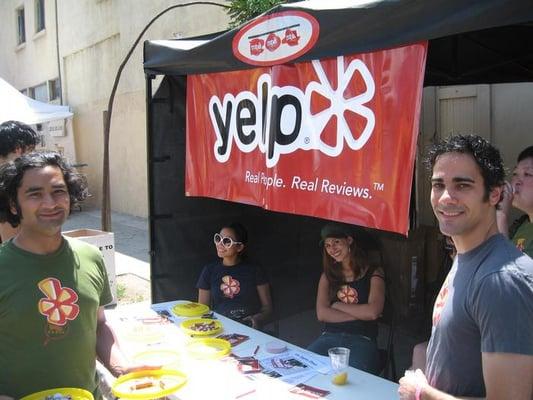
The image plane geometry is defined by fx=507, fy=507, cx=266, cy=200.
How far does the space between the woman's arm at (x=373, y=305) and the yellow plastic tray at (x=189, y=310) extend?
95 centimetres

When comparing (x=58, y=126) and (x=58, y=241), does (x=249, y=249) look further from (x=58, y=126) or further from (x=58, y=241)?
(x=58, y=126)

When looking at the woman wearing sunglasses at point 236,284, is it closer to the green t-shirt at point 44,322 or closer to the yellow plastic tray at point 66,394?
the green t-shirt at point 44,322

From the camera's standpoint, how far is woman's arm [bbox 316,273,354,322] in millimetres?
3223

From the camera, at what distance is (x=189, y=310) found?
3.45m

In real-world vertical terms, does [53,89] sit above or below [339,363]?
above

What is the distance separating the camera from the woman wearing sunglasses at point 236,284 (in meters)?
3.69

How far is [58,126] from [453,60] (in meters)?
13.6

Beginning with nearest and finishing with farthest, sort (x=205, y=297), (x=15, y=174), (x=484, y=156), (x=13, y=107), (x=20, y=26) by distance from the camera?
(x=484, y=156) → (x=15, y=174) → (x=205, y=297) → (x=13, y=107) → (x=20, y=26)

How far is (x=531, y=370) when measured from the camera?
136 centimetres

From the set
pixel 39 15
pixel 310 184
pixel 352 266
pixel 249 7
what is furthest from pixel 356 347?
pixel 39 15

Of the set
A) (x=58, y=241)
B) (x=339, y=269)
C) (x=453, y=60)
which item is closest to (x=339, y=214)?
(x=339, y=269)

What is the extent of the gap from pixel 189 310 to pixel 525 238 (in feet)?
6.92

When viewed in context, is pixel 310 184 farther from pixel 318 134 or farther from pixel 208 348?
pixel 208 348

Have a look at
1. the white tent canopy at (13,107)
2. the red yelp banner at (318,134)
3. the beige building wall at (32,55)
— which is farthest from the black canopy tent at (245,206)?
the beige building wall at (32,55)
